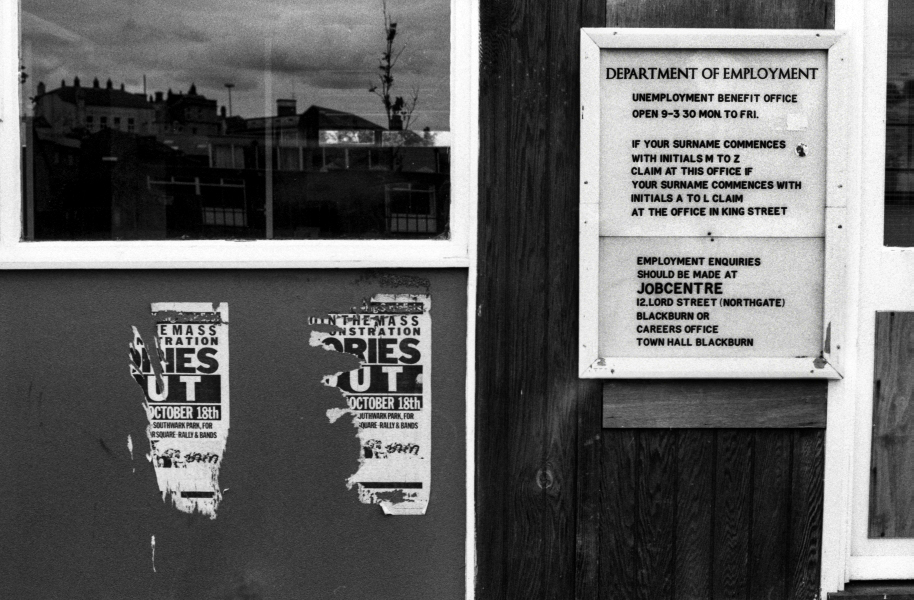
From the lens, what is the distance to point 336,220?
2.94m

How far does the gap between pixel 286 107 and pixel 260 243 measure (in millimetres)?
469

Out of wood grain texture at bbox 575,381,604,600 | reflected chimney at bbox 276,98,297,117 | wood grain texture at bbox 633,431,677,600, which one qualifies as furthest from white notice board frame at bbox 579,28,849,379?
reflected chimney at bbox 276,98,297,117

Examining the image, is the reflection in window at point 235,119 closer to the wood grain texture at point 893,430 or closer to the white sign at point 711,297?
the white sign at point 711,297

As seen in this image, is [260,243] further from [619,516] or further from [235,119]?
[619,516]

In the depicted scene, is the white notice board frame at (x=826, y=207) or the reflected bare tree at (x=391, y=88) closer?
the white notice board frame at (x=826, y=207)

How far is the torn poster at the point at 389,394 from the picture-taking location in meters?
2.90

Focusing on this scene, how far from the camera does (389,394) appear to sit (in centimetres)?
292

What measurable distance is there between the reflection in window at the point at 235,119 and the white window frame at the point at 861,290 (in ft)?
4.49

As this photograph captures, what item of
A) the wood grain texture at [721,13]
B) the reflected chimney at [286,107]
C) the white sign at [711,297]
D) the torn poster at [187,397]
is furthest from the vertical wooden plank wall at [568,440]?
the torn poster at [187,397]

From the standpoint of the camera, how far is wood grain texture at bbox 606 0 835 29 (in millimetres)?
2867

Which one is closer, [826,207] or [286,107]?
[826,207]

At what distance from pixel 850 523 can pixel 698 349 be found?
0.81m

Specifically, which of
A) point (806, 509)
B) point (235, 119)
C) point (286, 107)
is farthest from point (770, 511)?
point (235, 119)

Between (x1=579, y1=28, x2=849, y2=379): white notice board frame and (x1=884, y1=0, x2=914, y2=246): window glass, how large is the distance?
8.8 inches
